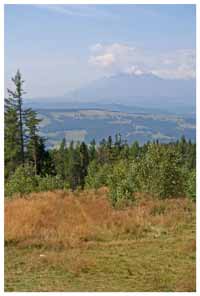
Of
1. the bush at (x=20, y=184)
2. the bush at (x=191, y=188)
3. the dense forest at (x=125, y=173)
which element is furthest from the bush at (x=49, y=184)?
the bush at (x=191, y=188)

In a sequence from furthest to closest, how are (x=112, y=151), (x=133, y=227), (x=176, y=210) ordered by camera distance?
(x=112, y=151), (x=176, y=210), (x=133, y=227)

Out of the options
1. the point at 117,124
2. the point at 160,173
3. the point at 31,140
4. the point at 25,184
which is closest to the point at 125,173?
the point at 160,173

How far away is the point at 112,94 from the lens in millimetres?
6215

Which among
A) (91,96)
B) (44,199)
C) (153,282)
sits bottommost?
(153,282)

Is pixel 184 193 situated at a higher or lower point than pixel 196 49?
lower

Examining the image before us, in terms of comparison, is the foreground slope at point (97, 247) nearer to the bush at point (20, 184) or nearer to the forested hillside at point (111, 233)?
the forested hillside at point (111, 233)

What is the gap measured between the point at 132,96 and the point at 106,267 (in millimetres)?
2188

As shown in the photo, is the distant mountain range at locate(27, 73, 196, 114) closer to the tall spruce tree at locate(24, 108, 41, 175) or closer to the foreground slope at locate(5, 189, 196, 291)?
the foreground slope at locate(5, 189, 196, 291)

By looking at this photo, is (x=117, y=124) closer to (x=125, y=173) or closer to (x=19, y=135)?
(x=125, y=173)

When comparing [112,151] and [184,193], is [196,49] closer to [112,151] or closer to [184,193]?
[184,193]

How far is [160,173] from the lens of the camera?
926cm

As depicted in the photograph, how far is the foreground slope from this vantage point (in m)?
4.82

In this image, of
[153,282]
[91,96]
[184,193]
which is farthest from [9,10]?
[184,193]
